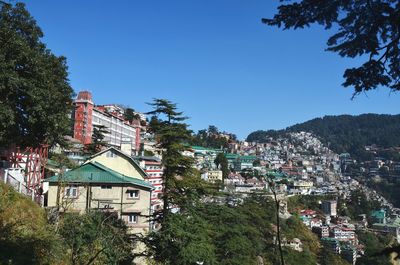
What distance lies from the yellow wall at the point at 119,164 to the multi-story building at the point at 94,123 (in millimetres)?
22276

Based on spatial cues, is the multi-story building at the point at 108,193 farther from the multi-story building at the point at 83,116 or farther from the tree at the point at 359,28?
the multi-story building at the point at 83,116

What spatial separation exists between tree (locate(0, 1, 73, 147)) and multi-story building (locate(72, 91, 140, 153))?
3002cm

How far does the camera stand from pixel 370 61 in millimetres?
5621

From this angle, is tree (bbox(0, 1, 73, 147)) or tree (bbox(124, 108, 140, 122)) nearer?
tree (bbox(0, 1, 73, 147))

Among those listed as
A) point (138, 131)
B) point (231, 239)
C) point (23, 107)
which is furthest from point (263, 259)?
point (138, 131)

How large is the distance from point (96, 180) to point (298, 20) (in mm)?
19803

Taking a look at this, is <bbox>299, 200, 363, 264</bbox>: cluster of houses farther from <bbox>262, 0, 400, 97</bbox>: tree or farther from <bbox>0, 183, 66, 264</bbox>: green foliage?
<bbox>262, 0, 400, 97</bbox>: tree

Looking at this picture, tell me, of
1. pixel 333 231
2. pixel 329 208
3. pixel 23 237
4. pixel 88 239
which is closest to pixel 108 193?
pixel 88 239

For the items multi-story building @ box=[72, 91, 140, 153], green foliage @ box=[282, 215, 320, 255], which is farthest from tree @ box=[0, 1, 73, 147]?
green foliage @ box=[282, 215, 320, 255]

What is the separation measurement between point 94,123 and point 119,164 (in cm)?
4428

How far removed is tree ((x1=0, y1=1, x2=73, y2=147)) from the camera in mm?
16156

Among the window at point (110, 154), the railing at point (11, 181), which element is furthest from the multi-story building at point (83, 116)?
the railing at point (11, 181)

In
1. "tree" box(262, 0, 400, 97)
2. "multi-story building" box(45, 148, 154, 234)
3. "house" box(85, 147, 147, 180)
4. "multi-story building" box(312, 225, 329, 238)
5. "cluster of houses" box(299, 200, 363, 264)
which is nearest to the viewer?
"tree" box(262, 0, 400, 97)

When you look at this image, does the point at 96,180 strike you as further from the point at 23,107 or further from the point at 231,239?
the point at 231,239
